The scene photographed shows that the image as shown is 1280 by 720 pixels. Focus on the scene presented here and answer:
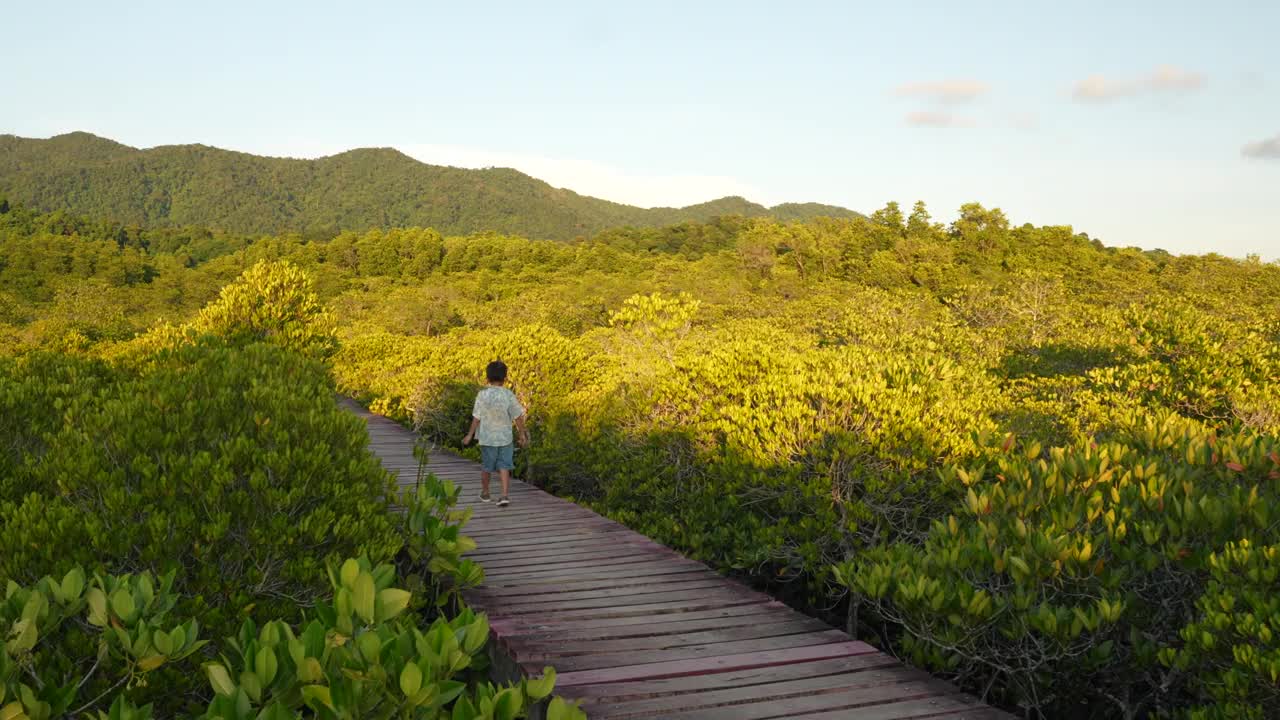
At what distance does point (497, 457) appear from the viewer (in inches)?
323

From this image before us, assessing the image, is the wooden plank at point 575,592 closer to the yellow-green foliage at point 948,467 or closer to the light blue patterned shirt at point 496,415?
the yellow-green foliage at point 948,467

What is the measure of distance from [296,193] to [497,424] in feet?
549

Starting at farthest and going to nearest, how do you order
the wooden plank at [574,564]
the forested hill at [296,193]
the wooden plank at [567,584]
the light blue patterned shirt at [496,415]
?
the forested hill at [296,193] → the light blue patterned shirt at [496,415] → the wooden plank at [574,564] → the wooden plank at [567,584]

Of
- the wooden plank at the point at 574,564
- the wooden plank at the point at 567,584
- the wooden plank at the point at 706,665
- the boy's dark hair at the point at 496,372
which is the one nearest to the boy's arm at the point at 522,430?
the boy's dark hair at the point at 496,372

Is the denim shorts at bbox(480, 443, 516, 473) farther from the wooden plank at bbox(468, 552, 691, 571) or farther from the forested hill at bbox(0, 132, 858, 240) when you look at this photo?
the forested hill at bbox(0, 132, 858, 240)

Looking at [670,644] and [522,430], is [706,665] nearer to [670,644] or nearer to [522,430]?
[670,644]

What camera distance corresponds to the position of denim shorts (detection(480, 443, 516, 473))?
8.09m

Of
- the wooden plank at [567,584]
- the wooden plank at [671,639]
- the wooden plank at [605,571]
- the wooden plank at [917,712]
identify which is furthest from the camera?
the wooden plank at [605,571]

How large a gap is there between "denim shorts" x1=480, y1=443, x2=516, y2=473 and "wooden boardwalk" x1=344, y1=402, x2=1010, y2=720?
61.2 inches

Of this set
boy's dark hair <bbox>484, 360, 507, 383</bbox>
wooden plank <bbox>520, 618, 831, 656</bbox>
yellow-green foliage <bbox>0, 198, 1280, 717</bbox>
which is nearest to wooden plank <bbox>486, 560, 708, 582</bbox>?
yellow-green foliage <bbox>0, 198, 1280, 717</bbox>

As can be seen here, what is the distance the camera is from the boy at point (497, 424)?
7.99 metres

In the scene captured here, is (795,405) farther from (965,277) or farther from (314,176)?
(314,176)

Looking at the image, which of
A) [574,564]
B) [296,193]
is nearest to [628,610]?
[574,564]

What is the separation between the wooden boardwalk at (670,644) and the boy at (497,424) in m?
1.56
